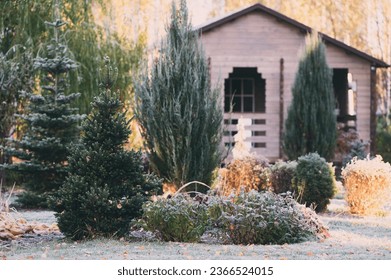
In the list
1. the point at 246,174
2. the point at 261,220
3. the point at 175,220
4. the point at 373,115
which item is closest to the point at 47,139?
the point at 246,174

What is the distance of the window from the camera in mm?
24406

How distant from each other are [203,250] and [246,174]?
17.8 feet

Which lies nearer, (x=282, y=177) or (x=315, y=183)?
(x=315, y=183)

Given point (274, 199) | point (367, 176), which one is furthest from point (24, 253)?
point (367, 176)

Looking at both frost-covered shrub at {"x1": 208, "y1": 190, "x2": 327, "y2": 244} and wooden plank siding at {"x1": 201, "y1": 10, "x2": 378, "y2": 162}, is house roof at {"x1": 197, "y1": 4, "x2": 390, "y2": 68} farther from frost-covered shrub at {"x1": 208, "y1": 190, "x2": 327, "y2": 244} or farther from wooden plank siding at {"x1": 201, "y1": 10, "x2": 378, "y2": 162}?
frost-covered shrub at {"x1": 208, "y1": 190, "x2": 327, "y2": 244}

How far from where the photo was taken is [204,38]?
21.7 metres

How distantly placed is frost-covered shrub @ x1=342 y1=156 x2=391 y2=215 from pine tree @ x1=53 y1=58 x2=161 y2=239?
4.55m

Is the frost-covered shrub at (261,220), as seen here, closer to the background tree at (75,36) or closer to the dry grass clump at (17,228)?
the dry grass clump at (17,228)

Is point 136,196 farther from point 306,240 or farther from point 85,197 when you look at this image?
point 306,240

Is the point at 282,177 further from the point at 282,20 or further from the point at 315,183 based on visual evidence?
the point at 282,20

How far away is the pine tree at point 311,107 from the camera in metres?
20.4

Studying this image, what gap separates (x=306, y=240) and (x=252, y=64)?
12396 millimetres

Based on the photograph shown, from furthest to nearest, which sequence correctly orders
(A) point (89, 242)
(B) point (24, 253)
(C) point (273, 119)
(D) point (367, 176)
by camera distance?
(C) point (273, 119) → (D) point (367, 176) → (A) point (89, 242) → (B) point (24, 253)

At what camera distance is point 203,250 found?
9.09m
